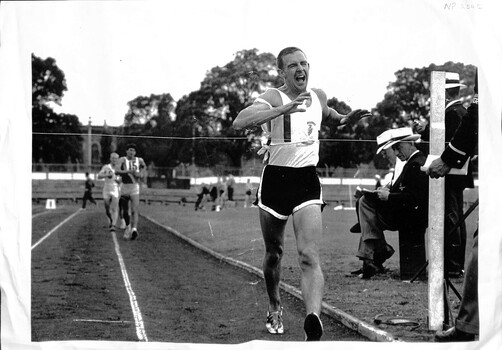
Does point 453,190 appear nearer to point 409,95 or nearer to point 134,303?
point 409,95

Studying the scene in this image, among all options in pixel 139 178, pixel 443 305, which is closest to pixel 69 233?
pixel 139 178

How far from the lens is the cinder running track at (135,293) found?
20.4 ft

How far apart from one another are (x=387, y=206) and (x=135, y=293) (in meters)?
0.81

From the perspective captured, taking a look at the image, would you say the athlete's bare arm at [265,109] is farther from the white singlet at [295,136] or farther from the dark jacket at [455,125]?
the dark jacket at [455,125]

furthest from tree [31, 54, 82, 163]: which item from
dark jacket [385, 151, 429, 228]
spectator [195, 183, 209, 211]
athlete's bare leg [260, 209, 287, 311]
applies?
dark jacket [385, 151, 429, 228]

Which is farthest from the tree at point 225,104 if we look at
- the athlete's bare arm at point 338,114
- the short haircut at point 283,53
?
the athlete's bare arm at point 338,114

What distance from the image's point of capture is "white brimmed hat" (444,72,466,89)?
6.24 m

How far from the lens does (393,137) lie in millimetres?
6289

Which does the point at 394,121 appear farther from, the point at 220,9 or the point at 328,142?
the point at 220,9

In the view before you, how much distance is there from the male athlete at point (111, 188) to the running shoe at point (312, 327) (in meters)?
0.65

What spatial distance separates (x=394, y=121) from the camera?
6273 millimetres

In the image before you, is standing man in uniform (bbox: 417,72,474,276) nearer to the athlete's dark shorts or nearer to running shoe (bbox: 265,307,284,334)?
the athlete's dark shorts

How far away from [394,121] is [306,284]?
556mm

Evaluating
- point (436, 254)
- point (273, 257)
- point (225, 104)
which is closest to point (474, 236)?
point (436, 254)
